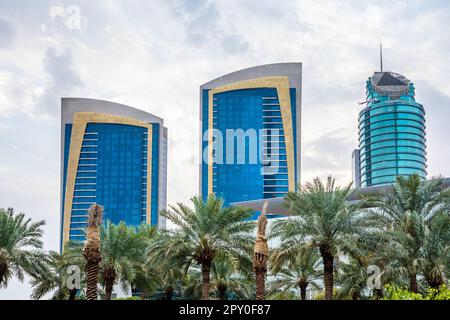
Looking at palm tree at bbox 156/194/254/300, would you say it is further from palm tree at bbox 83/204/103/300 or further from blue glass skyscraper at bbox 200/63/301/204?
blue glass skyscraper at bbox 200/63/301/204

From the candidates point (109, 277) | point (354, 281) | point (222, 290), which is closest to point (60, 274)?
point (109, 277)

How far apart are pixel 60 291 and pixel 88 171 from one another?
376 ft

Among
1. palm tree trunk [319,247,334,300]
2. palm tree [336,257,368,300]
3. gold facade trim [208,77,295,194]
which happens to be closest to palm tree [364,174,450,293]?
palm tree trunk [319,247,334,300]

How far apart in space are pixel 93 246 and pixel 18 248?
9.51 m

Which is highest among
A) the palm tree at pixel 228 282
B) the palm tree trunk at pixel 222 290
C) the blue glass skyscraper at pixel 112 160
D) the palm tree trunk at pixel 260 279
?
the blue glass skyscraper at pixel 112 160

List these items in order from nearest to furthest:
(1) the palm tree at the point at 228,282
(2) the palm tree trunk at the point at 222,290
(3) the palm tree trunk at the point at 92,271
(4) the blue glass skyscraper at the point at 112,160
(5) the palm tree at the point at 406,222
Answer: (5) the palm tree at the point at 406,222 → (3) the palm tree trunk at the point at 92,271 → (1) the palm tree at the point at 228,282 → (2) the palm tree trunk at the point at 222,290 → (4) the blue glass skyscraper at the point at 112,160

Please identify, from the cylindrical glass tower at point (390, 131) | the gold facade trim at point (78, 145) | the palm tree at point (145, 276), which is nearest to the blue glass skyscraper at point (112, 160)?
the gold facade trim at point (78, 145)

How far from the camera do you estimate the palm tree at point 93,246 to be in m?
31.0

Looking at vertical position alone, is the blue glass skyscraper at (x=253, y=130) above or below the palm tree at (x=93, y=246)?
above

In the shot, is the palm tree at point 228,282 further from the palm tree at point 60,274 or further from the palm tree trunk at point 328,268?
the palm tree trunk at point 328,268

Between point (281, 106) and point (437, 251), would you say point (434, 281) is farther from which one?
point (281, 106)

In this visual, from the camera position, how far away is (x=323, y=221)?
34094 millimetres

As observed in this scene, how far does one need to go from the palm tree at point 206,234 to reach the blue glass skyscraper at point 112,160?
4822 inches

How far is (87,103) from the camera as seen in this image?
530 feet
